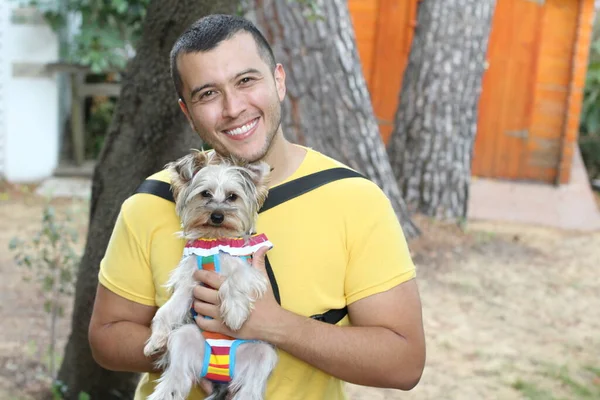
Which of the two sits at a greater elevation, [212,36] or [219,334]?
[212,36]

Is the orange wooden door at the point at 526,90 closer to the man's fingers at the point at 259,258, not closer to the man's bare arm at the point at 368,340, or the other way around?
the man's bare arm at the point at 368,340

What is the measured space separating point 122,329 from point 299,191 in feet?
→ 2.65

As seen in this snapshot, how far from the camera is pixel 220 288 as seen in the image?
262 cm

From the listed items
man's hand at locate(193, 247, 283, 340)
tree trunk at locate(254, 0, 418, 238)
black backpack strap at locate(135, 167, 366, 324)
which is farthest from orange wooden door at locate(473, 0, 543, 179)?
man's hand at locate(193, 247, 283, 340)

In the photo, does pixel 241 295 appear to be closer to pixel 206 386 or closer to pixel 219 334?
pixel 219 334

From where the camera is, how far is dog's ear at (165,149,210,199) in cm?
267

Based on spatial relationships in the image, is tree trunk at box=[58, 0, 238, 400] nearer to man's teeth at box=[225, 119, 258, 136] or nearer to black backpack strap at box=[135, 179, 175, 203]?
black backpack strap at box=[135, 179, 175, 203]

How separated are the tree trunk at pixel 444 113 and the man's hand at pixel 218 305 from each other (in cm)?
763

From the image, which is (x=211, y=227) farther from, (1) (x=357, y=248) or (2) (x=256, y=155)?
(1) (x=357, y=248)

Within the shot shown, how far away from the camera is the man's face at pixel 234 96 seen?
2639mm

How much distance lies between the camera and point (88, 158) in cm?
1330

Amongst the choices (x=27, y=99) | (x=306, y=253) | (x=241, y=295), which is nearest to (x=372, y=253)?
(x=306, y=253)

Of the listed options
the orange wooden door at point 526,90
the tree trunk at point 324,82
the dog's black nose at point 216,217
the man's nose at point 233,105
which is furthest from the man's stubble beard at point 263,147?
the orange wooden door at point 526,90

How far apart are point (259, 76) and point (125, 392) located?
9.15 ft
